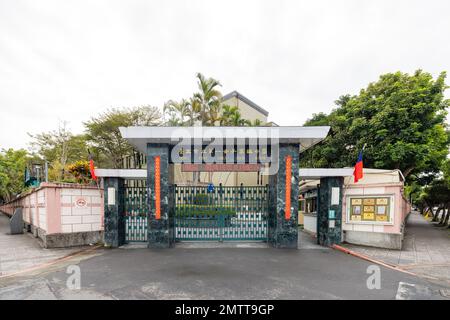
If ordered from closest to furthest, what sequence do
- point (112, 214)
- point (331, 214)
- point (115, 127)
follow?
point (112, 214), point (331, 214), point (115, 127)

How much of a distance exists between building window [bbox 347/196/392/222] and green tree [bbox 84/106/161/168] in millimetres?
20991

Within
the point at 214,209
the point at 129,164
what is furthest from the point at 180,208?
the point at 129,164

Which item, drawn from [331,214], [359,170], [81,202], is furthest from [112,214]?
[359,170]

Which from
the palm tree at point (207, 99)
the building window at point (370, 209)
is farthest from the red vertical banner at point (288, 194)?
the palm tree at point (207, 99)

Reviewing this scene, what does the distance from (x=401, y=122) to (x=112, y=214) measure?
17841 mm

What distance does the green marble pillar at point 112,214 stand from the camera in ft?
26.2

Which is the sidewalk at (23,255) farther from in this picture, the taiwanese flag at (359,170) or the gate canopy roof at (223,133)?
the taiwanese flag at (359,170)

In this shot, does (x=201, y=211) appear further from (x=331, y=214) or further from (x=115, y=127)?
(x=115, y=127)

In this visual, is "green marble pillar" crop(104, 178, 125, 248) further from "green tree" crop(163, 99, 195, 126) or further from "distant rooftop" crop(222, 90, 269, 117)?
"distant rooftop" crop(222, 90, 269, 117)

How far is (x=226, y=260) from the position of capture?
6.38m

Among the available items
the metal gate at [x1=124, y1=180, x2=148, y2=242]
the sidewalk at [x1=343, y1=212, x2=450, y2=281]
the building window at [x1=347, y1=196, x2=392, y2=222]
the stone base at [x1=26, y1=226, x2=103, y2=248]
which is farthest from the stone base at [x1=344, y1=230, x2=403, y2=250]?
the stone base at [x1=26, y1=226, x2=103, y2=248]

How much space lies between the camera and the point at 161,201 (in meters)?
7.76

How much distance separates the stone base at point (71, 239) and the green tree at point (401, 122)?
1743cm
